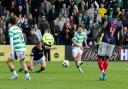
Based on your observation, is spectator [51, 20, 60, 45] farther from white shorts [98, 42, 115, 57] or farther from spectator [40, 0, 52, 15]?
white shorts [98, 42, 115, 57]

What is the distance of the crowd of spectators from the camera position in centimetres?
3603

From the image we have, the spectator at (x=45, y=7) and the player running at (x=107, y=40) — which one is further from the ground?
the player running at (x=107, y=40)

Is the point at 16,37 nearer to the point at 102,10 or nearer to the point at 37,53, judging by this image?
the point at 37,53

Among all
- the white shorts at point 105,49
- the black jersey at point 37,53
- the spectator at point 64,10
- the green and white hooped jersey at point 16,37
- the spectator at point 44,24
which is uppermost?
the green and white hooped jersey at point 16,37

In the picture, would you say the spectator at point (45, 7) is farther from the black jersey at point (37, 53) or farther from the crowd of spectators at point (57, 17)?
the black jersey at point (37, 53)

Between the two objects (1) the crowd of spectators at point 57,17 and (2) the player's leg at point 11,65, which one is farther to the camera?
(1) the crowd of spectators at point 57,17

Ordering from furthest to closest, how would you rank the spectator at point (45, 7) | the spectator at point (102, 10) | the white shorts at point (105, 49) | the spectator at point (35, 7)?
the spectator at point (102, 10) → the spectator at point (35, 7) → the spectator at point (45, 7) → the white shorts at point (105, 49)

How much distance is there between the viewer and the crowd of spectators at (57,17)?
36.0 m

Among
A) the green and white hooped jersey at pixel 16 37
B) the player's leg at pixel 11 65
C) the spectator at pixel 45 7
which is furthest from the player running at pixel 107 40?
the spectator at pixel 45 7

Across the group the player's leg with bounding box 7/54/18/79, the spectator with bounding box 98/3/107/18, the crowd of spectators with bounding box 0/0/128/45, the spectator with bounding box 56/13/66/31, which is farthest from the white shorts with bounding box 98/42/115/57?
the spectator with bounding box 98/3/107/18

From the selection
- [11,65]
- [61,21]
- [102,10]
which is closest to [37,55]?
[11,65]

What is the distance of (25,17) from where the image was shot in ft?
118

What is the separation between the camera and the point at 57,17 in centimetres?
3772

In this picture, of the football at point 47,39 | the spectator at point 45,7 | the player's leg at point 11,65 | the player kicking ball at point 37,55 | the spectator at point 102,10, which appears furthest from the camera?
the spectator at point 102,10
